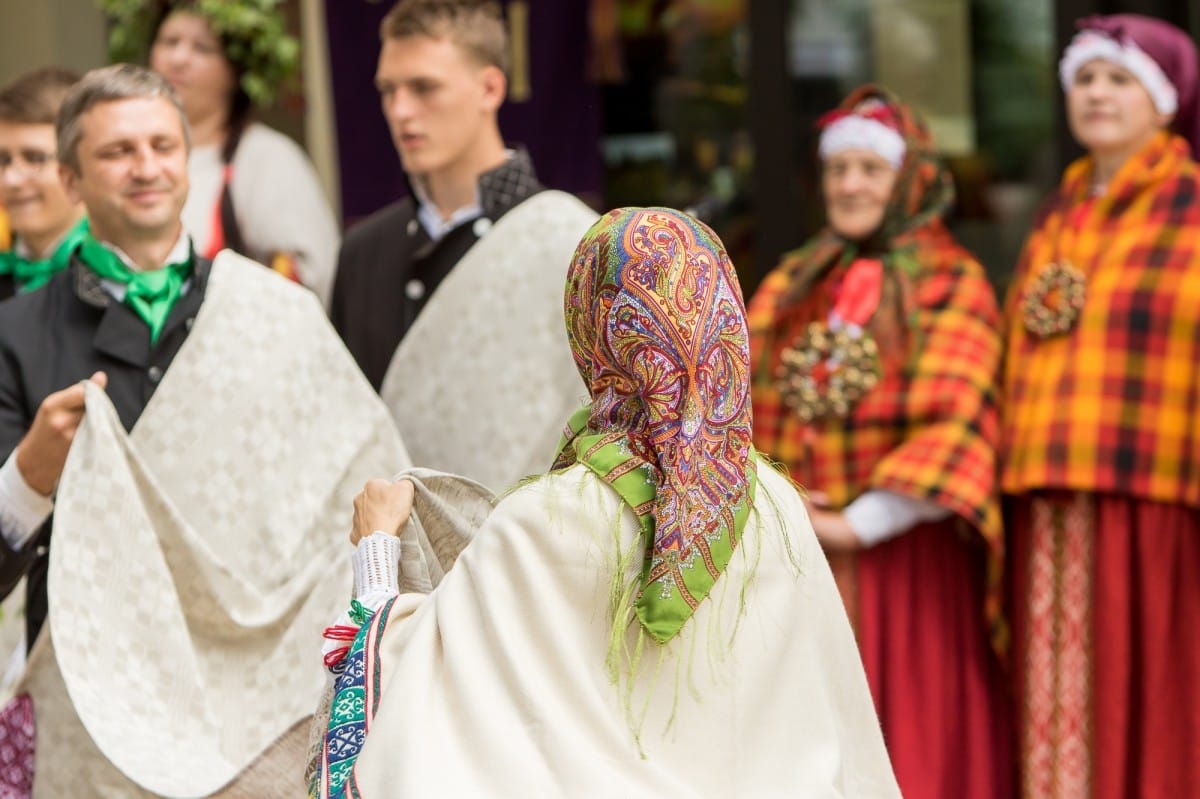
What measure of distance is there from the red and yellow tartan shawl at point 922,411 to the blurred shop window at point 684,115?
1743 millimetres

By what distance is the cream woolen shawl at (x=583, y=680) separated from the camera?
112 inches

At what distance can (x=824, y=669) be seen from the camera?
3064 mm

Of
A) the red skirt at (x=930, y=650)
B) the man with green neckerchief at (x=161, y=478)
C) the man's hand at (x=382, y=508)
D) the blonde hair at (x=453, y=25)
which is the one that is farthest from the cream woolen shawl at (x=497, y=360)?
the red skirt at (x=930, y=650)

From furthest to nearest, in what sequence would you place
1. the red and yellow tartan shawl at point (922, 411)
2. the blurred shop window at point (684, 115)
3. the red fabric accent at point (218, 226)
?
the blurred shop window at point (684, 115) < the red fabric accent at point (218, 226) < the red and yellow tartan shawl at point (922, 411)

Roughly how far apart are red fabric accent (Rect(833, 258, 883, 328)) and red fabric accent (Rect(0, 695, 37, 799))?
2.21m

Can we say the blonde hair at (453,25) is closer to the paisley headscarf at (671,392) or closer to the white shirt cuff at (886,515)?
the white shirt cuff at (886,515)

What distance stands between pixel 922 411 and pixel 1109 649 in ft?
2.28

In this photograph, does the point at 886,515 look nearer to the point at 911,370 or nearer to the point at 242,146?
the point at 911,370

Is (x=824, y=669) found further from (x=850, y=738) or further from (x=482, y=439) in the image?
(x=482, y=439)

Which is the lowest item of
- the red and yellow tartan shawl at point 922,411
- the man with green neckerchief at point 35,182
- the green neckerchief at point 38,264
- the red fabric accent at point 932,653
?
the red fabric accent at point 932,653

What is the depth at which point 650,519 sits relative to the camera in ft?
9.57

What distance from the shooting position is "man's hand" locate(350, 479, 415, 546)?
329 centimetres

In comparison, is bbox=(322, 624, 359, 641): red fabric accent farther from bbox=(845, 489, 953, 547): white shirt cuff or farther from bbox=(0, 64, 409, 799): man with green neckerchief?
bbox=(845, 489, 953, 547): white shirt cuff

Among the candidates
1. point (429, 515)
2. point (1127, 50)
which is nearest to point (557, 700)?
point (429, 515)
